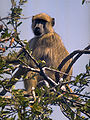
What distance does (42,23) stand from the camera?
756 cm

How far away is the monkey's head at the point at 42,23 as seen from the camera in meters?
7.34

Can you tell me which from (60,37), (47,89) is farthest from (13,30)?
(60,37)

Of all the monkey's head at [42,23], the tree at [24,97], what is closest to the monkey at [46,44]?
the monkey's head at [42,23]

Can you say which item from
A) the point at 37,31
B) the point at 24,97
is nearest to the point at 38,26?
the point at 37,31

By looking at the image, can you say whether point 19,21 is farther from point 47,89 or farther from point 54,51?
point 54,51

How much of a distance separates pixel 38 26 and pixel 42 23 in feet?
0.82

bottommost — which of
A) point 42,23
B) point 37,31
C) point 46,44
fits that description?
point 46,44

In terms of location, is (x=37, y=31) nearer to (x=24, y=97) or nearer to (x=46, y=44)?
(x=46, y=44)

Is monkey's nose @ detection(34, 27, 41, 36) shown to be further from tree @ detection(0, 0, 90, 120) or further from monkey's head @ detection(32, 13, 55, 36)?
tree @ detection(0, 0, 90, 120)

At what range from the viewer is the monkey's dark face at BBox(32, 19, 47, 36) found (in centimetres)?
719

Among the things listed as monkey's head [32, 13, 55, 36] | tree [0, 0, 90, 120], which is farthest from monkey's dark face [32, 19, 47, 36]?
tree [0, 0, 90, 120]

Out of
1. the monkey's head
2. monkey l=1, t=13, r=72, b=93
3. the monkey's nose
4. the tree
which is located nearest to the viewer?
the tree

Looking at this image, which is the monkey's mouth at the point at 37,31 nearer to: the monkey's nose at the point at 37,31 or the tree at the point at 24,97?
the monkey's nose at the point at 37,31

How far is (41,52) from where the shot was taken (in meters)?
7.11
